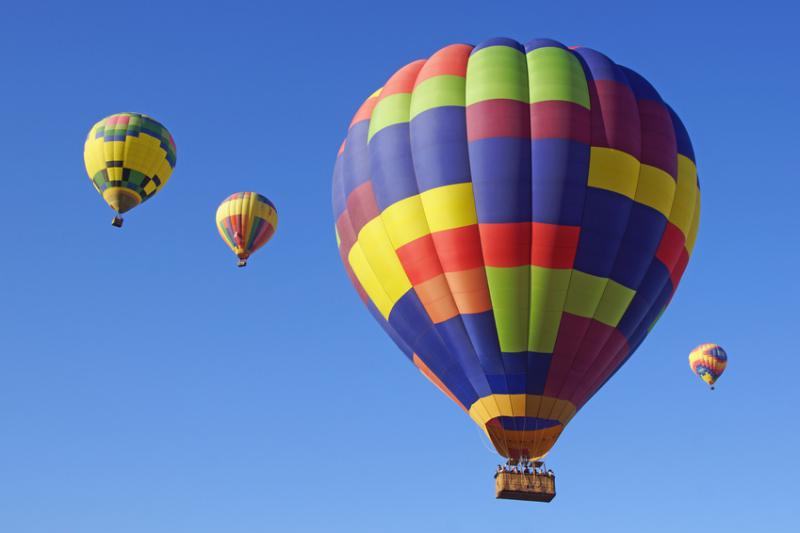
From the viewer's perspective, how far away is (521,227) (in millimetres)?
21062

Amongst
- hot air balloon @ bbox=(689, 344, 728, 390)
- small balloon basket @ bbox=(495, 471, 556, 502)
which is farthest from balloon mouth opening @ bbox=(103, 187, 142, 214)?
hot air balloon @ bbox=(689, 344, 728, 390)

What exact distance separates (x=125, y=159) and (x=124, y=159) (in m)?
0.03

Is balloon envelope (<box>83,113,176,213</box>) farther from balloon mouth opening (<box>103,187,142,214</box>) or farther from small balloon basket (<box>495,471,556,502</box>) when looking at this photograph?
small balloon basket (<box>495,471,556,502</box>)

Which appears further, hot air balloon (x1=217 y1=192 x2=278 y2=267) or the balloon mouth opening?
hot air balloon (x1=217 y1=192 x2=278 y2=267)

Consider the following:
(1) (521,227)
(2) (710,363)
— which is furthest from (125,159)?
(2) (710,363)

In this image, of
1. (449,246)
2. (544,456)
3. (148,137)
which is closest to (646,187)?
(449,246)

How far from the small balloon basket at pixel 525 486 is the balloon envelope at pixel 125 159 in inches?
597

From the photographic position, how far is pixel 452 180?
21391 millimetres

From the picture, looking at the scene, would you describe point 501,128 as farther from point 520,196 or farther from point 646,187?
point 646,187

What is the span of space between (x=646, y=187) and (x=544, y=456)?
564cm

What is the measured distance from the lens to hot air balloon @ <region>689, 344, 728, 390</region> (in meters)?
45.1

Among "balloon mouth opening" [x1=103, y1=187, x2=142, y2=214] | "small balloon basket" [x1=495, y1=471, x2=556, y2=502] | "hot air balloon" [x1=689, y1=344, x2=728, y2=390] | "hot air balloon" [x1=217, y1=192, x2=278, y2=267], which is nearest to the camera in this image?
"small balloon basket" [x1=495, y1=471, x2=556, y2=502]

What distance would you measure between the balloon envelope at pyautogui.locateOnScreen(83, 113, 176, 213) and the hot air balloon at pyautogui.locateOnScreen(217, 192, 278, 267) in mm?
4441

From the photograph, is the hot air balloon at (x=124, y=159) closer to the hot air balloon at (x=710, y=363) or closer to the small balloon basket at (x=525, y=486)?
the small balloon basket at (x=525, y=486)
